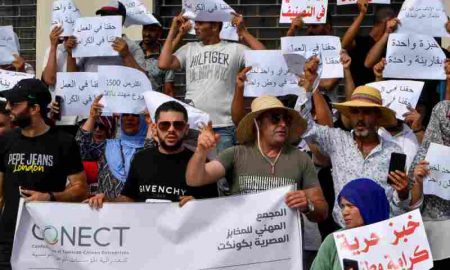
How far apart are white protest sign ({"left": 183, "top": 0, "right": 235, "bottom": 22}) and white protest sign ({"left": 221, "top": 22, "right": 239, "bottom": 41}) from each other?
0.51 m

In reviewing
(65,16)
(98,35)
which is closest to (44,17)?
(65,16)

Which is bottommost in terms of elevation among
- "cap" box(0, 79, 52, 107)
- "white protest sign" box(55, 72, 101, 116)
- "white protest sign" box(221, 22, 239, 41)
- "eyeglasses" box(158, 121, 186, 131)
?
"white protest sign" box(55, 72, 101, 116)

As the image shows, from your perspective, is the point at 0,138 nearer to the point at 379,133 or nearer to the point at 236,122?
the point at 236,122

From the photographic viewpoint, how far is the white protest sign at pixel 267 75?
10.1 m

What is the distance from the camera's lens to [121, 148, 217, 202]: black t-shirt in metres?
8.43

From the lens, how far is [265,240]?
8273 millimetres

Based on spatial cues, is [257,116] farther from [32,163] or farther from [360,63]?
[360,63]

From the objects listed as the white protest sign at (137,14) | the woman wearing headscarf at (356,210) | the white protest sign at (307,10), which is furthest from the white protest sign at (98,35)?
the woman wearing headscarf at (356,210)

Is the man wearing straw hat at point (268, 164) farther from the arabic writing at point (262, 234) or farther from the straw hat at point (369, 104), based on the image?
the straw hat at point (369, 104)

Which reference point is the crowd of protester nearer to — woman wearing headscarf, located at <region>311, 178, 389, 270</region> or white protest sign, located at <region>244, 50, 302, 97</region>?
woman wearing headscarf, located at <region>311, 178, 389, 270</region>

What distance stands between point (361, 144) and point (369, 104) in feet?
0.96

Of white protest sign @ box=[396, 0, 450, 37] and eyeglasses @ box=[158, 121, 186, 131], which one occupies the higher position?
white protest sign @ box=[396, 0, 450, 37]

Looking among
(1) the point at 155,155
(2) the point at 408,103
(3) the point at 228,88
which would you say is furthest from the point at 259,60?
(1) the point at 155,155

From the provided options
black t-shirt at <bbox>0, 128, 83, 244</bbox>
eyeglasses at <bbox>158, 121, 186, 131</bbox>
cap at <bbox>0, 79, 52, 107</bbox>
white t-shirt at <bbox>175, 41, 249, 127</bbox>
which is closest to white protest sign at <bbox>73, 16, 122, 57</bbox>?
white t-shirt at <bbox>175, 41, 249, 127</bbox>
